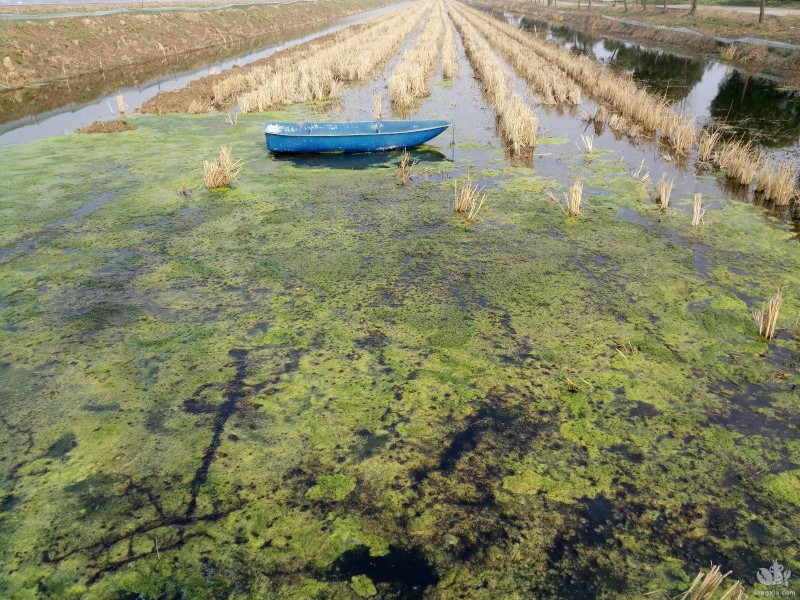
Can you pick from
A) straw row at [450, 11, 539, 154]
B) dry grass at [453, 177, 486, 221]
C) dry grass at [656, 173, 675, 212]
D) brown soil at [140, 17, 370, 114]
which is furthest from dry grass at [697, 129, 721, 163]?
brown soil at [140, 17, 370, 114]

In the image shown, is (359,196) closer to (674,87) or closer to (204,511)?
(204,511)

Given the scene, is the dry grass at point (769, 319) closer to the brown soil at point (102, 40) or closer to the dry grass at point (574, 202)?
the dry grass at point (574, 202)

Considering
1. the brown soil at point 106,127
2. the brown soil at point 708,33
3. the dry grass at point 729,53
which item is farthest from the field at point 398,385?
the dry grass at point 729,53

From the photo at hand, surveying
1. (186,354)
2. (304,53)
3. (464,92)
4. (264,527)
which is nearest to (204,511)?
(264,527)

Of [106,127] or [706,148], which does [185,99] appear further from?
[706,148]

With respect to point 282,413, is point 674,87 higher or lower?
higher

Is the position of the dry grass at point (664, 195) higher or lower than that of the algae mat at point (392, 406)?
higher

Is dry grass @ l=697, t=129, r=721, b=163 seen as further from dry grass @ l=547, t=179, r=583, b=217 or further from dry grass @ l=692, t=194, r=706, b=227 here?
dry grass @ l=547, t=179, r=583, b=217
